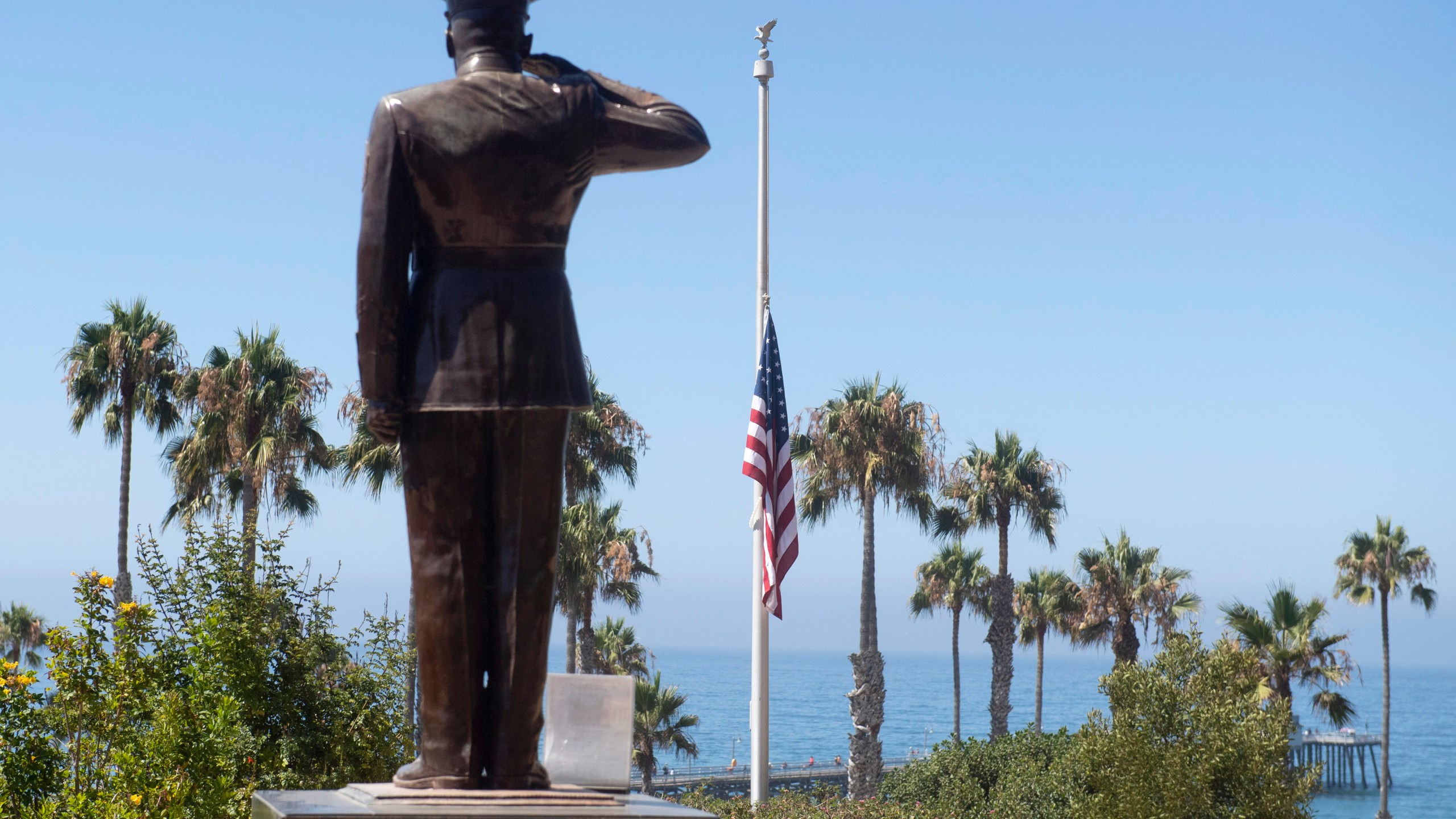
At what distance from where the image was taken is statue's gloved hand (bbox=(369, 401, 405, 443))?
13.3ft

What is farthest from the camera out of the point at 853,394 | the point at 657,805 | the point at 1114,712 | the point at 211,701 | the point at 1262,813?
the point at 853,394

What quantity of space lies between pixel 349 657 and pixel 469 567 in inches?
421

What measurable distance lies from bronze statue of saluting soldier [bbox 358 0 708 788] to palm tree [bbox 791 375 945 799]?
95.9 feet

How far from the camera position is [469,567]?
4113mm

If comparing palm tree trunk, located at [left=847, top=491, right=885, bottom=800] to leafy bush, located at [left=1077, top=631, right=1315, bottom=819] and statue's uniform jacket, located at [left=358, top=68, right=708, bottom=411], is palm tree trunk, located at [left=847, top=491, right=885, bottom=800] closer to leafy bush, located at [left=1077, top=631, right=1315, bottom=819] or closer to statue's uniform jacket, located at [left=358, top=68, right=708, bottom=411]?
leafy bush, located at [left=1077, top=631, right=1315, bottom=819]

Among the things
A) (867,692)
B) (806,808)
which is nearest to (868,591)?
(867,692)

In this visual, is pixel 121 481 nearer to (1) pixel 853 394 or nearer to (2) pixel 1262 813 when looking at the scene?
(1) pixel 853 394

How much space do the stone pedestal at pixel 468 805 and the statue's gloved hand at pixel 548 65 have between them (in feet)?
7.30

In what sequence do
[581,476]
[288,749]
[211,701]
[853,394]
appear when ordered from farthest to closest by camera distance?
[853,394] → [581,476] → [288,749] → [211,701]

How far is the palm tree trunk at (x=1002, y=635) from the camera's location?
3659cm

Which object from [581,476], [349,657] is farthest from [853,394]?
[349,657]

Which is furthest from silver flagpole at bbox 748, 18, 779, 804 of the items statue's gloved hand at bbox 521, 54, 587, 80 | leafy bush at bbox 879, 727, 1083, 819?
statue's gloved hand at bbox 521, 54, 587, 80

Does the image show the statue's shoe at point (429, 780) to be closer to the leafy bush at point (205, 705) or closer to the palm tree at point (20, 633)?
the leafy bush at point (205, 705)

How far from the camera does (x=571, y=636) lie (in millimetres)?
29297
